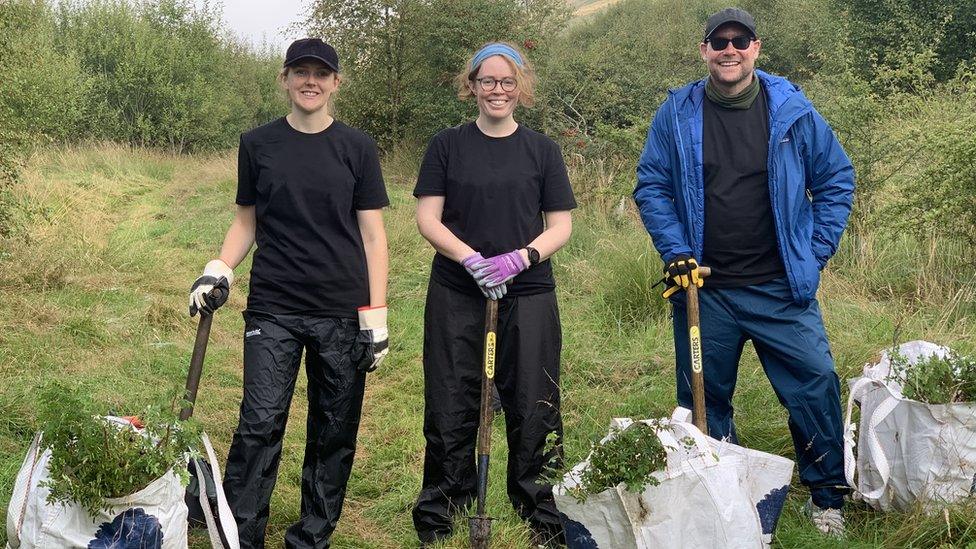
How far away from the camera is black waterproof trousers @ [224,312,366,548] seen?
3484 mm

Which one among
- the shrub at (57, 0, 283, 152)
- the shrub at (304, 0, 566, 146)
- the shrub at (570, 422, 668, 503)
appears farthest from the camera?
A: the shrub at (57, 0, 283, 152)

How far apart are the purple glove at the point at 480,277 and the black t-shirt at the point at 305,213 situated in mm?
476

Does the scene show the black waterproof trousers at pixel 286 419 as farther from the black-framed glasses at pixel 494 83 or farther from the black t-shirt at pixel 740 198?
the black t-shirt at pixel 740 198

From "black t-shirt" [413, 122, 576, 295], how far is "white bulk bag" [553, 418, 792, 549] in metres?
1.03

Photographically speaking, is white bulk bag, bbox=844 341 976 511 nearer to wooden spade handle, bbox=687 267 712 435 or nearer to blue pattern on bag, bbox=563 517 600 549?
wooden spade handle, bbox=687 267 712 435

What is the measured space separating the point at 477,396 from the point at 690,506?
117 centimetres

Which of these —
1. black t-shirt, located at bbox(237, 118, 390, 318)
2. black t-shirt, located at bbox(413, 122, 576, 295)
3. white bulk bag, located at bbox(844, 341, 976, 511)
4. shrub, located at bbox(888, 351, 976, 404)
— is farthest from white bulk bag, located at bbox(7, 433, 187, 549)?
shrub, located at bbox(888, 351, 976, 404)

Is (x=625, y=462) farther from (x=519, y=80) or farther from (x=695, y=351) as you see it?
(x=519, y=80)

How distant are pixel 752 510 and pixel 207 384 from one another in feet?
13.6

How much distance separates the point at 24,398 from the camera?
4.79m

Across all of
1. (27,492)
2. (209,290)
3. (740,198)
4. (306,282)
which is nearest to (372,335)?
(306,282)

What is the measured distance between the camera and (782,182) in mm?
3469

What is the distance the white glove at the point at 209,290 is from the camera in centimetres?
349

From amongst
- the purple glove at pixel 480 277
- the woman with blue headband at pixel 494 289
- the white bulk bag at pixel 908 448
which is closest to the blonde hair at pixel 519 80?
the woman with blue headband at pixel 494 289
